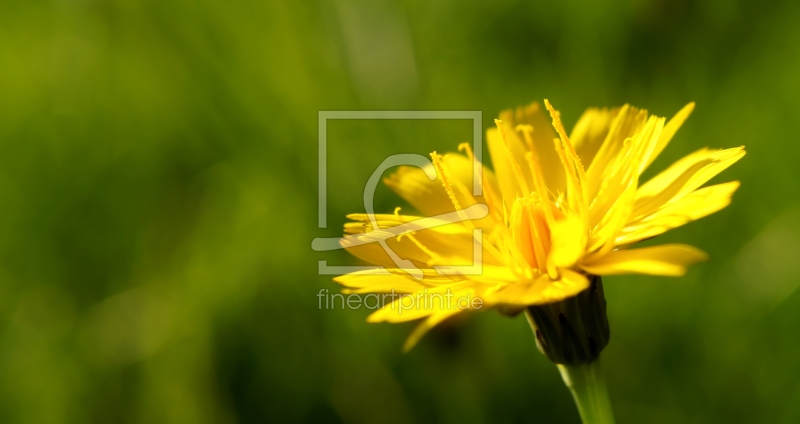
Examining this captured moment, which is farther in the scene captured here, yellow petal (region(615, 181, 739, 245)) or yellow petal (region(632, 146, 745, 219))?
yellow petal (region(632, 146, 745, 219))

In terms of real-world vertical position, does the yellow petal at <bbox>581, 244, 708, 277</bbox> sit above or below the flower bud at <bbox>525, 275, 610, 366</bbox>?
above

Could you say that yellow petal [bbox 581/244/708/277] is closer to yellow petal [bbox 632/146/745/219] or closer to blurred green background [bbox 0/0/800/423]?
yellow petal [bbox 632/146/745/219]

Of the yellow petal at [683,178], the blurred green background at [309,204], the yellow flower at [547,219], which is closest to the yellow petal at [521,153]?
the yellow flower at [547,219]

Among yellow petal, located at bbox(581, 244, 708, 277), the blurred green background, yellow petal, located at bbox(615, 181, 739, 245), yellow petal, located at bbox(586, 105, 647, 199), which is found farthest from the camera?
the blurred green background

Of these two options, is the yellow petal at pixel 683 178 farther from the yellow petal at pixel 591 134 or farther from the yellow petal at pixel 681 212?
the yellow petal at pixel 591 134

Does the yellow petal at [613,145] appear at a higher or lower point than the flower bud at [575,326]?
higher

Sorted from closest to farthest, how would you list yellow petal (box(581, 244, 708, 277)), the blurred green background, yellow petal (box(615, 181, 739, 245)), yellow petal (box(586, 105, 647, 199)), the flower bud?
yellow petal (box(581, 244, 708, 277)) < yellow petal (box(615, 181, 739, 245)) < the flower bud < yellow petal (box(586, 105, 647, 199)) < the blurred green background

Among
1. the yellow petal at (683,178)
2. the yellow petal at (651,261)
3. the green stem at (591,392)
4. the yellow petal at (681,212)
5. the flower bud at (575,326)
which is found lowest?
the green stem at (591,392)

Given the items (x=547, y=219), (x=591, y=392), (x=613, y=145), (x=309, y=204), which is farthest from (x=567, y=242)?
(x=309, y=204)

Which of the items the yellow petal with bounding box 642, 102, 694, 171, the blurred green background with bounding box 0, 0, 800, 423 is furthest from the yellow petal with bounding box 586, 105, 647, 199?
the blurred green background with bounding box 0, 0, 800, 423
